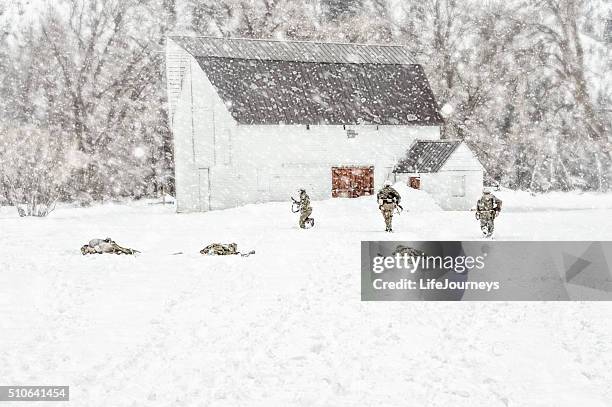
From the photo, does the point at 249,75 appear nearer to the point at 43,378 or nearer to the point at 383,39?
the point at 383,39

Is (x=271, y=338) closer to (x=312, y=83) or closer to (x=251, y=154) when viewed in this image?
(x=251, y=154)

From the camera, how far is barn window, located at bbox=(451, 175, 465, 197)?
29.8m

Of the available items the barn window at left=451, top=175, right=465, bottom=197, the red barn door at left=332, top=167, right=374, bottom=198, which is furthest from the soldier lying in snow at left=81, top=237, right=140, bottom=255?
the barn window at left=451, top=175, right=465, bottom=197

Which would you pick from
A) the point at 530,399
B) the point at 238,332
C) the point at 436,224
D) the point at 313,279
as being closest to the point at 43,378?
the point at 238,332

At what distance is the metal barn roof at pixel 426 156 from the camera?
96.8 ft

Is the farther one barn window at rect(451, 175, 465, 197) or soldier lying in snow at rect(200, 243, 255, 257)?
barn window at rect(451, 175, 465, 197)

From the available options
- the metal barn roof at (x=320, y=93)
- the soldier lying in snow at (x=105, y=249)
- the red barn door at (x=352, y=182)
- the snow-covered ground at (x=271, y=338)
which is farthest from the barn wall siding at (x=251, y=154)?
the snow-covered ground at (x=271, y=338)

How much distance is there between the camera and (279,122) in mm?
29734

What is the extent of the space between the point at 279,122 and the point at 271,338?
873 inches

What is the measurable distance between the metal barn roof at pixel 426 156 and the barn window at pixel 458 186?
119 cm

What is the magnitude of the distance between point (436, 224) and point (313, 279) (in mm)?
10194

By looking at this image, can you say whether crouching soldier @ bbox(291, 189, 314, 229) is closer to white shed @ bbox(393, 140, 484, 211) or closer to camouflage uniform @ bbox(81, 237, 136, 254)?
camouflage uniform @ bbox(81, 237, 136, 254)

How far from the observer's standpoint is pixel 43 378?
6758 millimetres

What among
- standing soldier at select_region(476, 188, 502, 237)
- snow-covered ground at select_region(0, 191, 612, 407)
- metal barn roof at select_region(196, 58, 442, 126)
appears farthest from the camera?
metal barn roof at select_region(196, 58, 442, 126)
